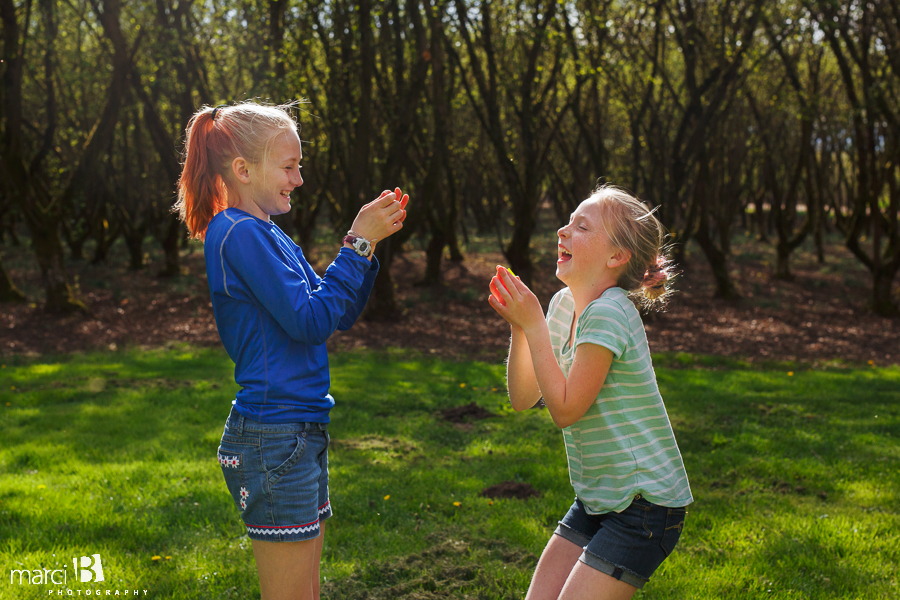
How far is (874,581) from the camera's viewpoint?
152 inches

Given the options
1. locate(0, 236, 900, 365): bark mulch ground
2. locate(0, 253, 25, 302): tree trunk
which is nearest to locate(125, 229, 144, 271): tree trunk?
locate(0, 236, 900, 365): bark mulch ground

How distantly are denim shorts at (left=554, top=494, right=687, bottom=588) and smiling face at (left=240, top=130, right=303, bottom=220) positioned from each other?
1.49 meters

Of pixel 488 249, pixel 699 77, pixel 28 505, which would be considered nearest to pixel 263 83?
pixel 28 505

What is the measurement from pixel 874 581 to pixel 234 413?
3.62 m

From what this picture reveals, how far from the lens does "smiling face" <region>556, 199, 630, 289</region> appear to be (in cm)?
242

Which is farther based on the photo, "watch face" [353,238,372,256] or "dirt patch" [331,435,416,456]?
"dirt patch" [331,435,416,456]

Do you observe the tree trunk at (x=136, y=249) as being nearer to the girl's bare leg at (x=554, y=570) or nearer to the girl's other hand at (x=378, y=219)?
the girl's other hand at (x=378, y=219)

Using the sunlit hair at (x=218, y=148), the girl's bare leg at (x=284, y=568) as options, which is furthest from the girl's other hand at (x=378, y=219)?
the girl's bare leg at (x=284, y=568)

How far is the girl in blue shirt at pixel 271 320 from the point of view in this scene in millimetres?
2195

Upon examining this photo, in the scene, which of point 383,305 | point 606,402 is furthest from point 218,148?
point 383,305

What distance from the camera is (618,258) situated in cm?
243

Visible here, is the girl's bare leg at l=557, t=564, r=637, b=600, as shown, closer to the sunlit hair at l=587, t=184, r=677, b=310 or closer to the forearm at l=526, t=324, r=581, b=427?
the forearm at l=526, t=324, r=581, b=427

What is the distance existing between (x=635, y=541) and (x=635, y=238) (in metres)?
1.00

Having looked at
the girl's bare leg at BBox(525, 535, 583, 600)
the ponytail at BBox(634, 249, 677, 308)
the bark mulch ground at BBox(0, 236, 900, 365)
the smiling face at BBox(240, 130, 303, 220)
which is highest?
the smiling face at BBox(240, 130, 303, 220)
